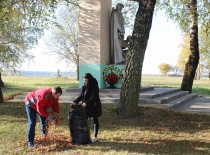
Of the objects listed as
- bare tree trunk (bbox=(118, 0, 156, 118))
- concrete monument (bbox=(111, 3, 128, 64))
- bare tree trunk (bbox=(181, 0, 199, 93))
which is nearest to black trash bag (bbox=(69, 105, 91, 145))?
bare tree trunk (bbox=(118, 0, 156, 118))

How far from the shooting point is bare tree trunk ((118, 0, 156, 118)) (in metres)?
7.98

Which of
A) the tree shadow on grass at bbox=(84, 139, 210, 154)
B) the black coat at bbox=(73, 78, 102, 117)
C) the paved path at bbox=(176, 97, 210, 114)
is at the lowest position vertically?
the tree shadow on grass at bbox=(84, 139, 210, 154)

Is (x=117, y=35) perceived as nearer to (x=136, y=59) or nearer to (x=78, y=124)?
(x=136, y=59)

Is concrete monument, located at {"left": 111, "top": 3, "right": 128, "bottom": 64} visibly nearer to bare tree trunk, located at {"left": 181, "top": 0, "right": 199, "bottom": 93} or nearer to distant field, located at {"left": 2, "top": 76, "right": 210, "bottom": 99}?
bare tree trunk, located at {"left": 181, "top": 0, "right": 199, "bottom": 93}

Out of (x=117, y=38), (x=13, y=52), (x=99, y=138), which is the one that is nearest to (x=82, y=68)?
(x=117, y=38)

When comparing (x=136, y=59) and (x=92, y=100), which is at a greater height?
(x=136, y=59)

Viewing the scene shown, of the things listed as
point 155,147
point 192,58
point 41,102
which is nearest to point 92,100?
point 41,102

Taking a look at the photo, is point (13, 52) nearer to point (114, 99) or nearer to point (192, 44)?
point (114, 99)

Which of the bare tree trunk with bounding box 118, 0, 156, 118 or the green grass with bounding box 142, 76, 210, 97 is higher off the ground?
the bare tree trunk with bounding box 118, 0, 156, 118

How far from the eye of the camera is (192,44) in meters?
14.2

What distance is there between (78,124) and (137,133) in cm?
208

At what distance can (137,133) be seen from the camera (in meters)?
6.76

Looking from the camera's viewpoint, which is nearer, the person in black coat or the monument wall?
the person in black coat

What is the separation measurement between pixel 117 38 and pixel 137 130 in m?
5.95
